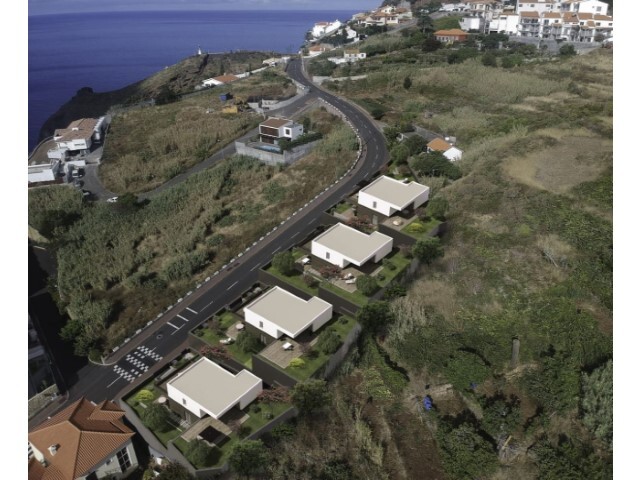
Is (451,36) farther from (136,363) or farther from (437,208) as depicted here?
(136,363)

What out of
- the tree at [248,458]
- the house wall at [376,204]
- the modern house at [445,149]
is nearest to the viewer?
the tree at [248,458]

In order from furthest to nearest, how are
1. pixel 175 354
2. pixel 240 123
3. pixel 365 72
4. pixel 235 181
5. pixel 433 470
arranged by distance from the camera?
pixel 365 72 < pixel 240 123 < pixel 235 181 < pixel 175 354 < pixel 433 470

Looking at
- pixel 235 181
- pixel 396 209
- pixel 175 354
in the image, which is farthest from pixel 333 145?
pixel 175 354

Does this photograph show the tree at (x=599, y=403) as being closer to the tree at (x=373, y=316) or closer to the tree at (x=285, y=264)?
the tree at (x=373, y=316)

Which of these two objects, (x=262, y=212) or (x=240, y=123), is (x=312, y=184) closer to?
(x=262, y=212)

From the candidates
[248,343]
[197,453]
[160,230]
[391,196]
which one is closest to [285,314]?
[248,343]

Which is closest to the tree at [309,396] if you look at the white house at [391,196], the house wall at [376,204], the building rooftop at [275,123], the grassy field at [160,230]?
the grassy field at [160,230]
